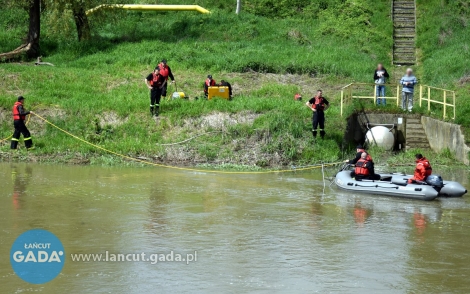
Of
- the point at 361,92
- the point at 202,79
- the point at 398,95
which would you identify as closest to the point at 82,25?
the point at 202,79

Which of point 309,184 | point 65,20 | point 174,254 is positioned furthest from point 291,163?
point 65,20

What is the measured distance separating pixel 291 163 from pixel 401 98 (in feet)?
19.2

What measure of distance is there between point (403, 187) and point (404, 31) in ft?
66.1

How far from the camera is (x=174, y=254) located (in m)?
12.5

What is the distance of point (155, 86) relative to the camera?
923 inches

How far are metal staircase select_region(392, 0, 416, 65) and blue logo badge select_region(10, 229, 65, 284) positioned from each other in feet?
75.8

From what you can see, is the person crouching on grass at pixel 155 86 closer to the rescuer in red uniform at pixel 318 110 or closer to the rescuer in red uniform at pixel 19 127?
the rescuer in red uniform at pixel 19 127

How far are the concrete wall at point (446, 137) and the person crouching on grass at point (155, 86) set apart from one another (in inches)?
352

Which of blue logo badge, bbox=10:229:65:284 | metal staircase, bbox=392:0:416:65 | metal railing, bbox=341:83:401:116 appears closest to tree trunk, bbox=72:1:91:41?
metal railing, bbox=341:83:401:116

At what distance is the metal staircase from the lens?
33.5 m

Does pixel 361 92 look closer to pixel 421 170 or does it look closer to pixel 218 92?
pixel 218 92

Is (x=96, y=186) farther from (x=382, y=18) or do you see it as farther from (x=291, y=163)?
(x=382, y=18)

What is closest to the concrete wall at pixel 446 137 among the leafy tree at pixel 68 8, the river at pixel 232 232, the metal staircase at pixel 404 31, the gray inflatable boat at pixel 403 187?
the river at pixel 232 232

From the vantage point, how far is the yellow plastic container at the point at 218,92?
25328 mm
